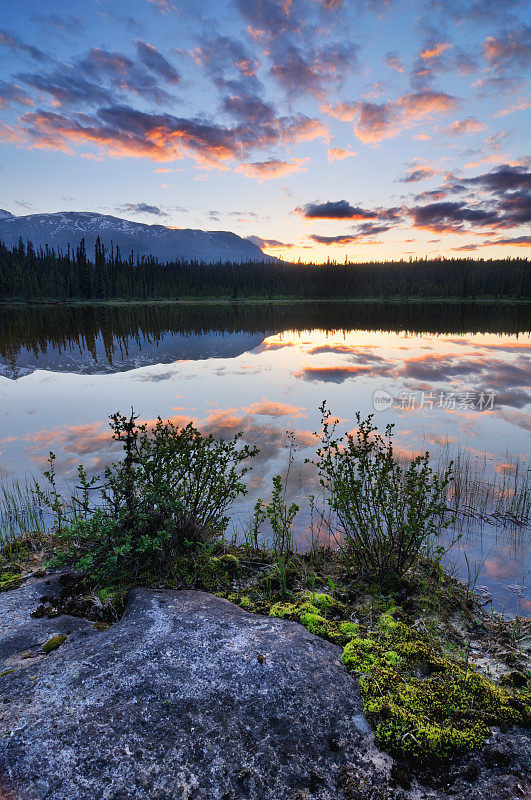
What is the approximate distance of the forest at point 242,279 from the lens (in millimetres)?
108625

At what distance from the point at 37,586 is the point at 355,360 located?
22.0 m

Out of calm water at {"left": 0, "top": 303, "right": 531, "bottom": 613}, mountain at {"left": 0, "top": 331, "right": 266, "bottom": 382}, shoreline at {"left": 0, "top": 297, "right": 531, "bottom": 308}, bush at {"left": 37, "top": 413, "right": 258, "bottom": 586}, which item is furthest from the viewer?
shoreline at {"left": 0, "top": 297, "right": 531, "bottom": 308}

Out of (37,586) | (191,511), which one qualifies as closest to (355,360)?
(191,511)

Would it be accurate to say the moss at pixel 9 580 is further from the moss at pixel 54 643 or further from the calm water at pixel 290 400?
the calm water at pixel 290 400

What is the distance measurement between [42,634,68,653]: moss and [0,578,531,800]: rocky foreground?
0.05ft

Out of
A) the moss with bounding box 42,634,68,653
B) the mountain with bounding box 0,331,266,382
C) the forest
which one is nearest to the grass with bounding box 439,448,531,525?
the moss with bounding box 42,634,68,653

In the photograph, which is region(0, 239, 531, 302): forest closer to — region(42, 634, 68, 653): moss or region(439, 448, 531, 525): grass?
region(439, 448, 531, 525): grass

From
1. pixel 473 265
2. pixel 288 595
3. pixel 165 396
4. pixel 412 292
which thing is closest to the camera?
pixel 288 595

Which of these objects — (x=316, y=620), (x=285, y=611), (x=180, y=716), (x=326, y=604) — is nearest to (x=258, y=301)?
(x=326, y=604)

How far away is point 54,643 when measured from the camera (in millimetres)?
3662

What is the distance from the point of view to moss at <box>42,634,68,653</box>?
11.8ft

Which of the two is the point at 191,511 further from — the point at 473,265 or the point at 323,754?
the point at 473,265

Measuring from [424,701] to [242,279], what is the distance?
148914 millimetres

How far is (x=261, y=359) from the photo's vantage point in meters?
24.9
